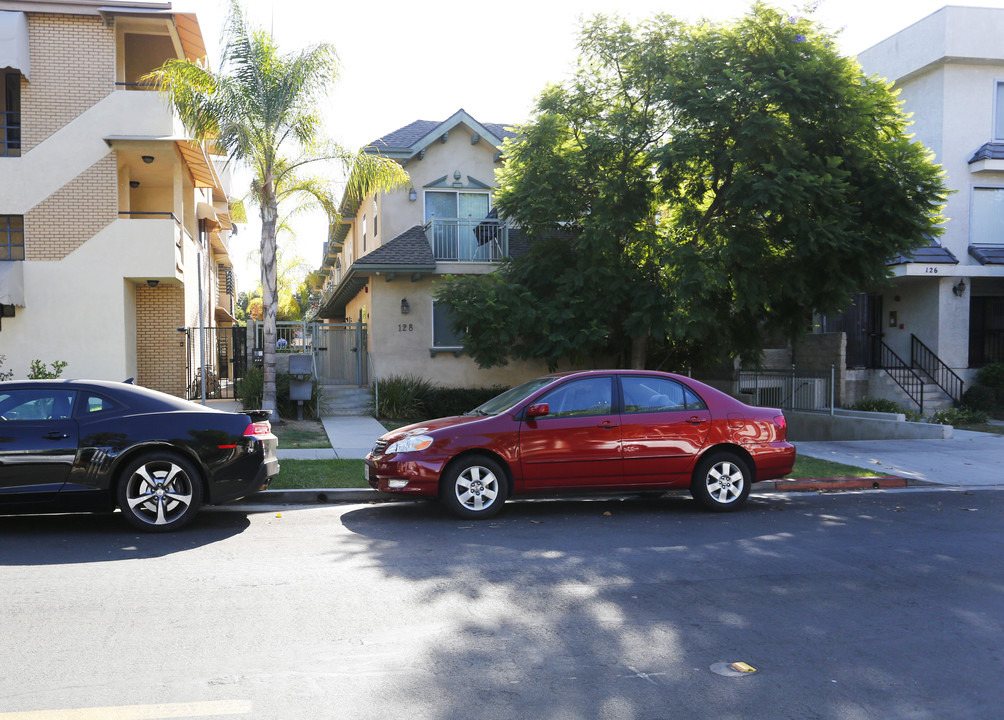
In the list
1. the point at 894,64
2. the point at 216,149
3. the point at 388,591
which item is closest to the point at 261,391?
the point at 216,149

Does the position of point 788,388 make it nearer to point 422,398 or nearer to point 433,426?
point 422,398

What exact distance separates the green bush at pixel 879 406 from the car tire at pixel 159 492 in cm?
1617

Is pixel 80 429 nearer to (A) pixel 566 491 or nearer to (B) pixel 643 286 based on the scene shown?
(A) pixel 566 491

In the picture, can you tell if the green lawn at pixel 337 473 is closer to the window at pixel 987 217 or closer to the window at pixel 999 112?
the window at pixel 987 217

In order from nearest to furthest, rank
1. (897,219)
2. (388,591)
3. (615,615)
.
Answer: (615,615)
(388,591)
(897,219)

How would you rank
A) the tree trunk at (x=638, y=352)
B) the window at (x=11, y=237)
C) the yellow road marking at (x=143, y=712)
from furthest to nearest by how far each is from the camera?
the window at (x=11, y=237), the tree trunk at (x=638, y=352), the yellow road marking at (x=143, y=712)

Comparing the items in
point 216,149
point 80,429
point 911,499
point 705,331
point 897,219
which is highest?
point 216,149

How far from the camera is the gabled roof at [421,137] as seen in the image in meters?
20.4

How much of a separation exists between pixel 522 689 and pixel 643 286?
11.9 metres

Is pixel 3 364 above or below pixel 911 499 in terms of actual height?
above

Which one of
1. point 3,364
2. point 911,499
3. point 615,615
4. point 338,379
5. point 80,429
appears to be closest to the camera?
point 615,615

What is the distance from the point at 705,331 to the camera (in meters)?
15.2

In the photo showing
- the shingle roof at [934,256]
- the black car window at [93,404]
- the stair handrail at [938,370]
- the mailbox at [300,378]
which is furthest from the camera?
the stair handrail at [938,370]

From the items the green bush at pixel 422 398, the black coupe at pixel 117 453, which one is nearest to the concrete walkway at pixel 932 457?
the green bush at pixel 422 398
